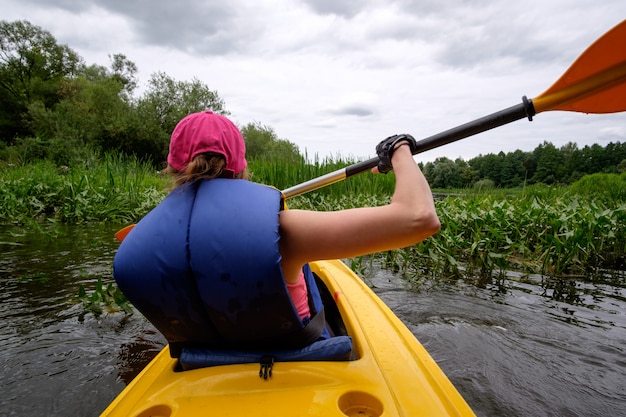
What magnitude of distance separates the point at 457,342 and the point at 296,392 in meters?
1.71

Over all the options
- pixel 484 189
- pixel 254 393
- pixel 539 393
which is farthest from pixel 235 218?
pixel 484 189

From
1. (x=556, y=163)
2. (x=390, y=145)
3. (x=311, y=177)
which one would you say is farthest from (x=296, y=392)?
(x=556, y=163)

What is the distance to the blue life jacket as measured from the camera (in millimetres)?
936

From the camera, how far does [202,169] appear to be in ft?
3.44

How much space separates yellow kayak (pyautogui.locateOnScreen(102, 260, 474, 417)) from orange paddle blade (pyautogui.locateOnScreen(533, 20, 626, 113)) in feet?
4.06

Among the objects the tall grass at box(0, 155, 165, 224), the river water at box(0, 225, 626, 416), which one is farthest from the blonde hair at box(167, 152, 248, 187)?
the tall grass at box(0, 155, 165, 224)

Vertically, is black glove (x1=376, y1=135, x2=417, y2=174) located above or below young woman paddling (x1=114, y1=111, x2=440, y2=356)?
above

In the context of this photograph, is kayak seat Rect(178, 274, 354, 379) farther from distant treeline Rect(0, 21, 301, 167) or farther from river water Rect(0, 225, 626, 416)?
distant treeline Rect(0, 21, 301, 167)

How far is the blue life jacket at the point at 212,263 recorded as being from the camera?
936 mm

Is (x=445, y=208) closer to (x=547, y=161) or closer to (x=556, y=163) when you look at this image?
(x=556, y=163)

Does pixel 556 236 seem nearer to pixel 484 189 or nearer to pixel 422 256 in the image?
pixel 422 256

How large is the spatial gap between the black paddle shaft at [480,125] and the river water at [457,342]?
49.3 inches

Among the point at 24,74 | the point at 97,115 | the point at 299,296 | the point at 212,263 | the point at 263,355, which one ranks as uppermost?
the point at 24,74

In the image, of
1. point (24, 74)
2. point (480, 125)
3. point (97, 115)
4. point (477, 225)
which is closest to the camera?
point (480, 125)
